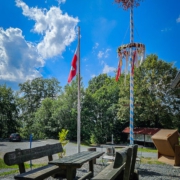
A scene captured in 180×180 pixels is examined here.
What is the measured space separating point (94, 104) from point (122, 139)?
6.99 metres

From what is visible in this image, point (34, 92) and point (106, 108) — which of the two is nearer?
point (106, 108)

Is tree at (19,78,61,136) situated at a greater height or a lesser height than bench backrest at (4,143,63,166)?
greater

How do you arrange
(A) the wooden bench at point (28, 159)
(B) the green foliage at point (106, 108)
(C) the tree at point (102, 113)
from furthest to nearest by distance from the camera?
(C) the tree at point (102, 113), (B) the green foliage at point (106, 108), (A) the wooden bench at point (28, 159)

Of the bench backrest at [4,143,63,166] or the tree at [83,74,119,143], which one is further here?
the tree at [83,74,119,143]

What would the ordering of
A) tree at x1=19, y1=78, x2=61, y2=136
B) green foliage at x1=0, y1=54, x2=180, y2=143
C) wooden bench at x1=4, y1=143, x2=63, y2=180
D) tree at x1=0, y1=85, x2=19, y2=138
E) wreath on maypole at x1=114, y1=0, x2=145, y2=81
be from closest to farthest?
wooden bench at x1=4, y1=143, x2=63, y2=180 < wreath on maypole at x1=114, y1=0, x2=145, y2=81 < green foliage at x1=0, y1=54, x2=180, y2=143 < tree at x1=0, y1=85, x2=19, y2=138 < tree at x1=19, y1=78, x2=61, y2=136

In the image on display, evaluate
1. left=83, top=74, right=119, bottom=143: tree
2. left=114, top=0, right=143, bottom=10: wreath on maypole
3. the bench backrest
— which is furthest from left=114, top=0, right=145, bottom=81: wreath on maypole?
left=83, top=74, right=119, bottom=143: tree

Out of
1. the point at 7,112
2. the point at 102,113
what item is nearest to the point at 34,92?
the point at 7,112

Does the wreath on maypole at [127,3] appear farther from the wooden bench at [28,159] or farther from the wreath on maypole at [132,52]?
the wooden bench at [28,159]

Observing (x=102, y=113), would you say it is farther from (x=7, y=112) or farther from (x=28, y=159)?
(x=28, y=159)

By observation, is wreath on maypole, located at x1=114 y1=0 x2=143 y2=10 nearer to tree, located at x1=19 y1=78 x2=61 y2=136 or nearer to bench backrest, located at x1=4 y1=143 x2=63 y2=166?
bench backrest, located at x1=4 y1=143 x2=63 y2=166

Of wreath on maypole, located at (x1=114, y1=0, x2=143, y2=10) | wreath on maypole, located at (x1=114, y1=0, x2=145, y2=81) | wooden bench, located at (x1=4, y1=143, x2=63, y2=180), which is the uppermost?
wreath on maypole, located at (x1=114, y1=0, x2=143, y2=10)

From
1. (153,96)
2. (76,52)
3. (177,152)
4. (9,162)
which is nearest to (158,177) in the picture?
(177,152)

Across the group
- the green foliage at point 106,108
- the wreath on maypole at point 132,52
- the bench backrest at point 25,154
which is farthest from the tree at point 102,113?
the bench backrest at point 25,154

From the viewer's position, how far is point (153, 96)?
26188 mm
